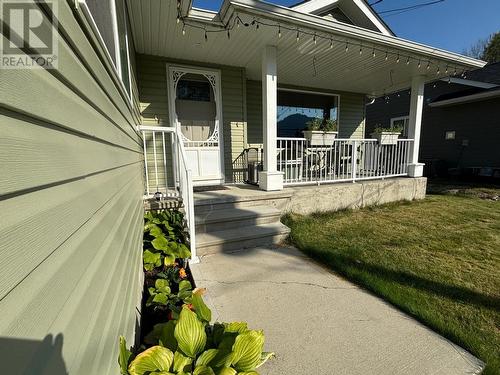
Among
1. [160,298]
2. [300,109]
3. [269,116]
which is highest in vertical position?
[300,109]

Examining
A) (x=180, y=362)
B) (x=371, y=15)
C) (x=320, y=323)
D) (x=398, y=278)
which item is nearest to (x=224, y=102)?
(x=371, y=15)

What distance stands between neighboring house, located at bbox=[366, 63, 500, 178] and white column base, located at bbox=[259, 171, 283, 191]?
19.3 feet

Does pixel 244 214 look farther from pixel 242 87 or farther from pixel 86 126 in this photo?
pixel 242 87

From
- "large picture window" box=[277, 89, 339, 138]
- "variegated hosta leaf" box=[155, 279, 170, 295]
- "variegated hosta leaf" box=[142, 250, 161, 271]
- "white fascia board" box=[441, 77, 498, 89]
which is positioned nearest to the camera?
"variegated hosta leaf" box=[155, 279, 170, 295]

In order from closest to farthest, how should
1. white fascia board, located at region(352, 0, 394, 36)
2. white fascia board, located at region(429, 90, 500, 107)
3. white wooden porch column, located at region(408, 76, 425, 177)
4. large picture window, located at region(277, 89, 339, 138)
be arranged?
white fascia board, located at region(352, 0, 394, 36) < white wooden porch column, located at region(408, 76, 425, 177) < large picture window, located at region(277, 89, 339, 138) < white fascia board, located at region(429, 90, 500, 107)

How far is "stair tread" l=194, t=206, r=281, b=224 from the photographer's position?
3256 mm

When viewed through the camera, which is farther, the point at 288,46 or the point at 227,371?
the point at 288,46

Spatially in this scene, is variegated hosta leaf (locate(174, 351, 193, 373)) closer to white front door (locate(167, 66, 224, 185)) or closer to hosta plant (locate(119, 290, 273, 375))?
hosta plant (locate(119, 290, 273, 375))

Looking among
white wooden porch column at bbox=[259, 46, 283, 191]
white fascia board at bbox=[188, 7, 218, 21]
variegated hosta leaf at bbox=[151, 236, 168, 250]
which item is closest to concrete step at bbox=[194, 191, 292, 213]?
white wooden porch column at bbox=[259, 46, 283, 191]

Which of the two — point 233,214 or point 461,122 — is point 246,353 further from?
point 461,122

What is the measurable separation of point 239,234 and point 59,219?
8.69 feet

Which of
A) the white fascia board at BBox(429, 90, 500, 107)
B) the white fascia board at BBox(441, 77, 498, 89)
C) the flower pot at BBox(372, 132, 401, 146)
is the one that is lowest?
the flower pot at BBox(372, 132, 401, 146)

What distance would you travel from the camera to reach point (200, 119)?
5.10m

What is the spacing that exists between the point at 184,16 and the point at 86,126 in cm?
319
